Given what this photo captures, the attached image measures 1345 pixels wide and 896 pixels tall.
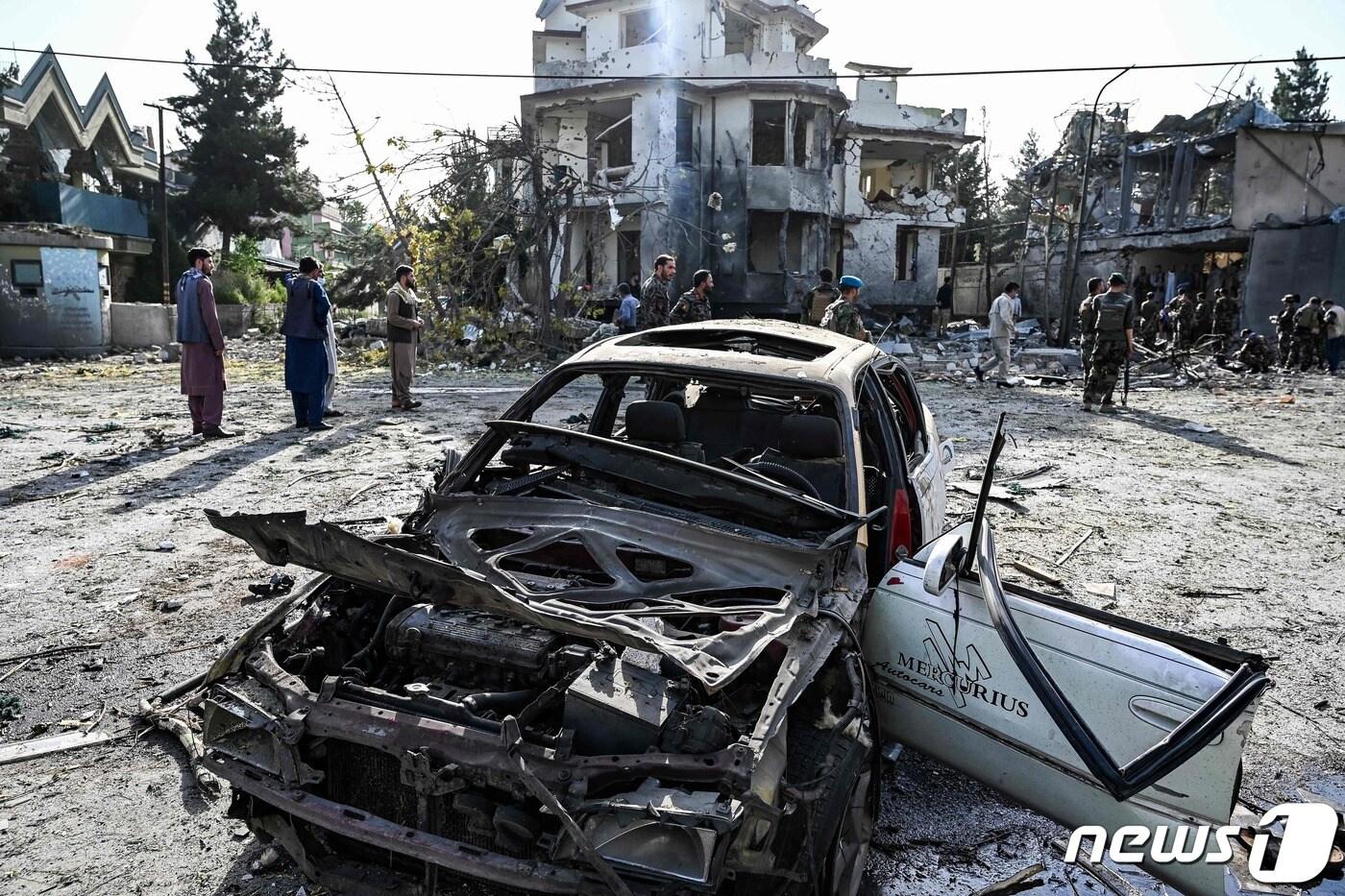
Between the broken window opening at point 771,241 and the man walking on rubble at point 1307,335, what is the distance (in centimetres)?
1381

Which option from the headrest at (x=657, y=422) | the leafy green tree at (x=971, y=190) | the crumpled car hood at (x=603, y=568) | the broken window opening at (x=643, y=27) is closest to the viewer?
the crumpled car hood at (x=603, y=568)

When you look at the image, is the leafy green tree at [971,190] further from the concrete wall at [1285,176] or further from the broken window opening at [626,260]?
the broken window opening at [626,260]

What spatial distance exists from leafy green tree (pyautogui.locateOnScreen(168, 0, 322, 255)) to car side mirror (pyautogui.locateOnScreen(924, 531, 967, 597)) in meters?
34.0

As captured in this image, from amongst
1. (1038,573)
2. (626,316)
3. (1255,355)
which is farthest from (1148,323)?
(1038,573)

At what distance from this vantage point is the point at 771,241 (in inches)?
1129

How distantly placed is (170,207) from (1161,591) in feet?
113

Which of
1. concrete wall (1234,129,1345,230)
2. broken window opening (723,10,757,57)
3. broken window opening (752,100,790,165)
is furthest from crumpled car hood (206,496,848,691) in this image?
broken window opening (723,10,757,57)

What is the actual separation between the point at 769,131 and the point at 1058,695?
27896 mm

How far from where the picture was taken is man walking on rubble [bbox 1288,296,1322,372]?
1747 centimetres

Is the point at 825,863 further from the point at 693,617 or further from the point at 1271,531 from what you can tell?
the point at 1271,531

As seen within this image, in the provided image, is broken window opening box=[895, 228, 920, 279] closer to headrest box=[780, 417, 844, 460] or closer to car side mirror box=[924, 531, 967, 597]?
headrest box=[780, 417, 844, 460]

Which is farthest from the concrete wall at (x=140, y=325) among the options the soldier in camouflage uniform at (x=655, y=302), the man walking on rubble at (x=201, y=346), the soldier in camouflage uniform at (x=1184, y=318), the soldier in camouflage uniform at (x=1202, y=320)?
the soldier in camouflage uniform at (x=1202, y=320)

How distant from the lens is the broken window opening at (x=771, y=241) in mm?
28094

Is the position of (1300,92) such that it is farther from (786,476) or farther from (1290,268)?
(786,476)
